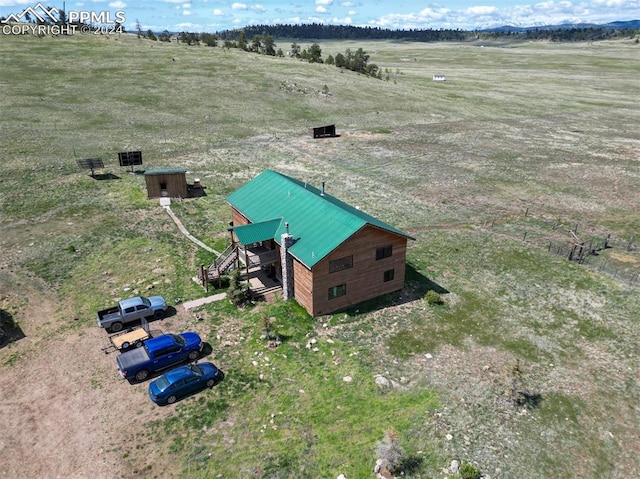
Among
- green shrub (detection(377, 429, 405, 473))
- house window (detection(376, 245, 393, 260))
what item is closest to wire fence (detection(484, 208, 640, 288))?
house window (detection(376, 245, 393, 260))

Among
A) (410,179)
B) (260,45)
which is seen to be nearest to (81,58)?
(260,45)

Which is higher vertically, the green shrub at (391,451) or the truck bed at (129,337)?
the truck bed at (129,337)

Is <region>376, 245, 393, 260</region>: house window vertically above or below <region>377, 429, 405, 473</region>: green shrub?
above

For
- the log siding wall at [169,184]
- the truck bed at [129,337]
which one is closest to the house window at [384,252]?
the truck bed at [129,337]

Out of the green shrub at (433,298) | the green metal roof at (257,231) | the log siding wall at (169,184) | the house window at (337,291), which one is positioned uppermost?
the green metal roof at (257,231)

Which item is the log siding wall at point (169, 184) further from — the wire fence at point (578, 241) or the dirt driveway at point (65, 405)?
the wire fence at point (578, 241)

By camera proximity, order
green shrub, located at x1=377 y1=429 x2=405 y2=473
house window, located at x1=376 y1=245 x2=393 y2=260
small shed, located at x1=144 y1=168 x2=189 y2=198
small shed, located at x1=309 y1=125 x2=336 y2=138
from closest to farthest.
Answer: green shrub, located at x1=377 y1=429 x2=405 y2=473 → house window, located at x1=376 y1=245 x2=393 y2=260 → small shed, located at x1=144 y1=168 x2=189 y2=198 → small shed, located at x1=309 y1=125 x2=336 y2=138

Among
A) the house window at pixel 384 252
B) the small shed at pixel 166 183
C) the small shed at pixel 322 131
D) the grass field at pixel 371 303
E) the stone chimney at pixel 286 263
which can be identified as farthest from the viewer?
the small shed at pixel 322 131

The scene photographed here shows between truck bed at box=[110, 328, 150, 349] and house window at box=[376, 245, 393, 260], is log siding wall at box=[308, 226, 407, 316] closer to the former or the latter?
house window at box=[376, 245, 393, 260]
